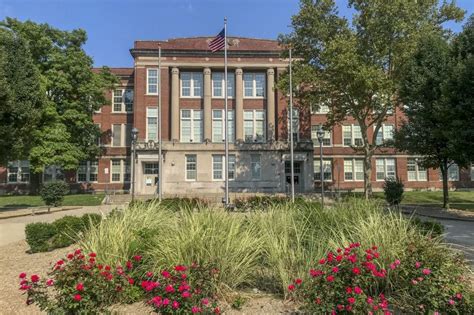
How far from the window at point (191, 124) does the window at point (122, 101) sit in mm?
8437

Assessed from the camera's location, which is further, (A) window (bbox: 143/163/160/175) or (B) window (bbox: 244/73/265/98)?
(B) window (bbox: 244/73/265/98)

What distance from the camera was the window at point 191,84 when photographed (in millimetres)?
47625

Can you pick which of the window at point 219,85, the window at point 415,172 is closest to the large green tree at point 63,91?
the window at point 219,85

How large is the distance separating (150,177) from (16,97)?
23.6 metres

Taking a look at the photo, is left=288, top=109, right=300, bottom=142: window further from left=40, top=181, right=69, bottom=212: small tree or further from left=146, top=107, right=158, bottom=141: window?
left=40, top=181, right=69, bottom=212: small tree

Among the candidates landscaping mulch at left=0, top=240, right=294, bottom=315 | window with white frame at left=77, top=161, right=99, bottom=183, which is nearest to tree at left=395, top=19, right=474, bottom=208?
landscaping mulch at left=0, top=240, right=294, bottom=315

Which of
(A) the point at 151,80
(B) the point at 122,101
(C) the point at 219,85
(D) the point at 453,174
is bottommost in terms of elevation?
(D) the point at 453,174

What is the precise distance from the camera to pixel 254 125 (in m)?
47.8

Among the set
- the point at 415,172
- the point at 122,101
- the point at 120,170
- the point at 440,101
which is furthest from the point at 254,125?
the point at 440,101

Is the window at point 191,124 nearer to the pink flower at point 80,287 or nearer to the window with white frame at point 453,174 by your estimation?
the window with white frame at point 453,174

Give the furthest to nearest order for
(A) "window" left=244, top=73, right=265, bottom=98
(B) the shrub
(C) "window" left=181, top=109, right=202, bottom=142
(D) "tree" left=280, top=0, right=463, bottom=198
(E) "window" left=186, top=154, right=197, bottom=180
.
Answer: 1. (A) "window" left=244, top=73, right=265, bottom=98
2. (C) "window" left=181, top=109, right=202, bottom=142
3. (E) "window" left=186, top=154, right=197, bottom=180
4. (D) "tree" left=280, top=0, right=463, bottom=198
5. (B) the shrub

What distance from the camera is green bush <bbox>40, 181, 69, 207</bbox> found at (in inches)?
998

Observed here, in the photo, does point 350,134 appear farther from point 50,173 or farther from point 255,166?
point 50,173

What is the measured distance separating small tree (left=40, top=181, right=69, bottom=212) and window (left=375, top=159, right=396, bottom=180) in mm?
40129
